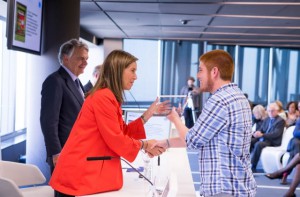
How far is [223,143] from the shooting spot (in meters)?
1.90

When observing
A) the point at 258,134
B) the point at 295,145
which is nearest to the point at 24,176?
the point at 295,145

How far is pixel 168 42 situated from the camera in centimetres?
1419

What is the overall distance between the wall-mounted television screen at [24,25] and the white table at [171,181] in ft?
4.37

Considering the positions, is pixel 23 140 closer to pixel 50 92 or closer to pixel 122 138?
pixel 50 92

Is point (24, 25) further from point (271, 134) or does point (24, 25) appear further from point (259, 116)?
point (259, 116)

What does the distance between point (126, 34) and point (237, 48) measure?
163 inches

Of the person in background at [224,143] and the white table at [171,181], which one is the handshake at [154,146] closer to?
the white table at [171,181]

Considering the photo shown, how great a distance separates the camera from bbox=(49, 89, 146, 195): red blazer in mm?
1903

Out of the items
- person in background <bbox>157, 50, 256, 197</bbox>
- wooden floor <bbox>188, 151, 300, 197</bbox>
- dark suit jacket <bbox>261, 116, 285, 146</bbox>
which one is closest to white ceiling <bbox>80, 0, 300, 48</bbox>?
dark suit jacket <bbox>261, 116, 285, 146</bbox>

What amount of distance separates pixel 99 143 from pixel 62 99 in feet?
3.32

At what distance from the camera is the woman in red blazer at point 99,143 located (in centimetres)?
191

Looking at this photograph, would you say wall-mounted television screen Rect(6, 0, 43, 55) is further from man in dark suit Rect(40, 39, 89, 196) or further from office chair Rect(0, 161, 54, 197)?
office chair Rect(0, 161, 54, 197)

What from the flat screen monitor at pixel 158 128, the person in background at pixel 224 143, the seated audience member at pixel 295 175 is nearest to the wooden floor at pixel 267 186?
the seated audience member at pixel 295 175

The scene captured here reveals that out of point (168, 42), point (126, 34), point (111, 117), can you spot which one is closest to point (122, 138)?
point (111, 117)
